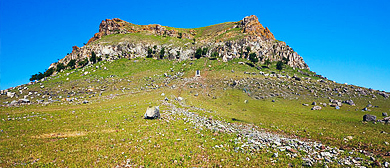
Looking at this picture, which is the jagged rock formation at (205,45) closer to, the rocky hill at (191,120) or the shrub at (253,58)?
the shrub at (253,58)

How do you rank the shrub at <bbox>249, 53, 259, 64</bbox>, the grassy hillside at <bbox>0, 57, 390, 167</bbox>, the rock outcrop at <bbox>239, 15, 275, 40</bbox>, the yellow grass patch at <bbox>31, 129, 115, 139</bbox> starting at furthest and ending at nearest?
the rock outcrop at <bbox>239, 15, 275, 40</bbox>
the shrub at <bbox>249, 53, 259, 64</bbox>
the yellow grass patch at <bbox>31, 129, 115, 139</bbox>
the grassy hillside at <bbox>0, 57, 390, 167</bbox>

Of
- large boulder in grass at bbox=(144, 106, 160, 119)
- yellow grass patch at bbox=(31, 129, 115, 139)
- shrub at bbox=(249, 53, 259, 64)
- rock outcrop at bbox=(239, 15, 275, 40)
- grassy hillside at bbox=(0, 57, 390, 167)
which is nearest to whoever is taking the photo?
grassy hillside at bbox=(0, 57, 390, 167)

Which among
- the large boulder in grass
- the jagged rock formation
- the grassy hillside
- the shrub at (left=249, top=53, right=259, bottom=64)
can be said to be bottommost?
the grassy hillside

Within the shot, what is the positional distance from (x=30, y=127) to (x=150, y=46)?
93.4m

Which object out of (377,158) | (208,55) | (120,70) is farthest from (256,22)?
(377,158)

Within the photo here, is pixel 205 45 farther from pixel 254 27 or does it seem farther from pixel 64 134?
pixel 64 134

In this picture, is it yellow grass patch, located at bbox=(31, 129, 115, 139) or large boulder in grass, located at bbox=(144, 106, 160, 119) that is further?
large boulder in grass, located at bbox=(144, 106, 160, 119)

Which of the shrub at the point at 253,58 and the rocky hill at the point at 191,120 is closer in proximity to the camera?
the rocky hill at the point at 191,120

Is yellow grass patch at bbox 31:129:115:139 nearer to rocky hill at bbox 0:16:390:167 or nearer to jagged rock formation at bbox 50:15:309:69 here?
rocky hill at bbox 0:16:390:167

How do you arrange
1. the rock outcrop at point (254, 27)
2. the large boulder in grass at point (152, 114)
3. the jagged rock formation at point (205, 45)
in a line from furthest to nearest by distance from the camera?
the rock outcrop at point (254, 27)
the jagged rock formation at point (205, 45)
the large boulder in grass at point (152, 114)

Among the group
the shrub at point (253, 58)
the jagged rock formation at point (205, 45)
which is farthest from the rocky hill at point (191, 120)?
the jagged rock formation at point (205, 45)

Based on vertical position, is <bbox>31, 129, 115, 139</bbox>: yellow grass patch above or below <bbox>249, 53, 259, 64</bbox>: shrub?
below

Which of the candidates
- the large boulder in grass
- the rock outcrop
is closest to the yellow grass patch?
the large boulder in grass

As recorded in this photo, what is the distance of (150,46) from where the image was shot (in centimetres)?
10850
